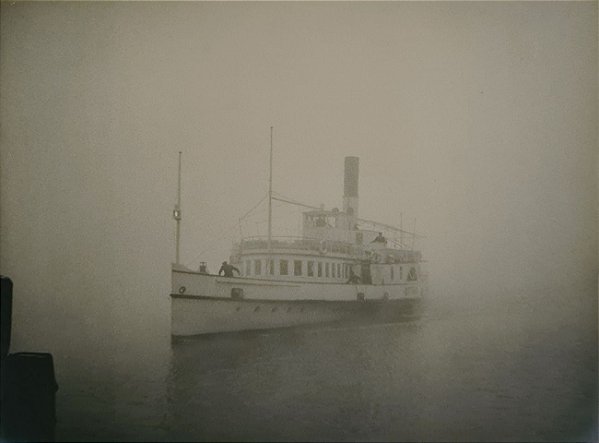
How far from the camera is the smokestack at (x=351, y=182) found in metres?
3.70

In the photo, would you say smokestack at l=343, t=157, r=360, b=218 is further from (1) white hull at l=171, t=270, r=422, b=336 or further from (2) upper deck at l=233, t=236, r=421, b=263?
(1) white hull at l=171, t=270, r=422, b=336

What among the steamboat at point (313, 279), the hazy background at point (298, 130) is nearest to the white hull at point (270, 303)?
the steamboat at point (313, 279)

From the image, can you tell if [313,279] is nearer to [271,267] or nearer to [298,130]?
[271,267]

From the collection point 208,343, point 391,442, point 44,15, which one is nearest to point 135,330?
point 208,343

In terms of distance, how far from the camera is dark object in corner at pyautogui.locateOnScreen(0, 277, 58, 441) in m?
3.40

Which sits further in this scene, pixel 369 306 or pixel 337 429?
pixel 369 306

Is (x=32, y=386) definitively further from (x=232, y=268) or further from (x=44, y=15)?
(x=44, y=15)

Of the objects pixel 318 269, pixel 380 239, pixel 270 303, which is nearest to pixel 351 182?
pixel 380 239

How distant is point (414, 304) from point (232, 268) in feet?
3.03

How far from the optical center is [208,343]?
360 centimetres

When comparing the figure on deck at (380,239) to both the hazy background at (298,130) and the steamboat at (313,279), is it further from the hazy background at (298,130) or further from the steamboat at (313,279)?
the hazy background at (298,130)

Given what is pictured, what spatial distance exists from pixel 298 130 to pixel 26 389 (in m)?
1.80

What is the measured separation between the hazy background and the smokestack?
1.6 inches

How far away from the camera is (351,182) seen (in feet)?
12.2
